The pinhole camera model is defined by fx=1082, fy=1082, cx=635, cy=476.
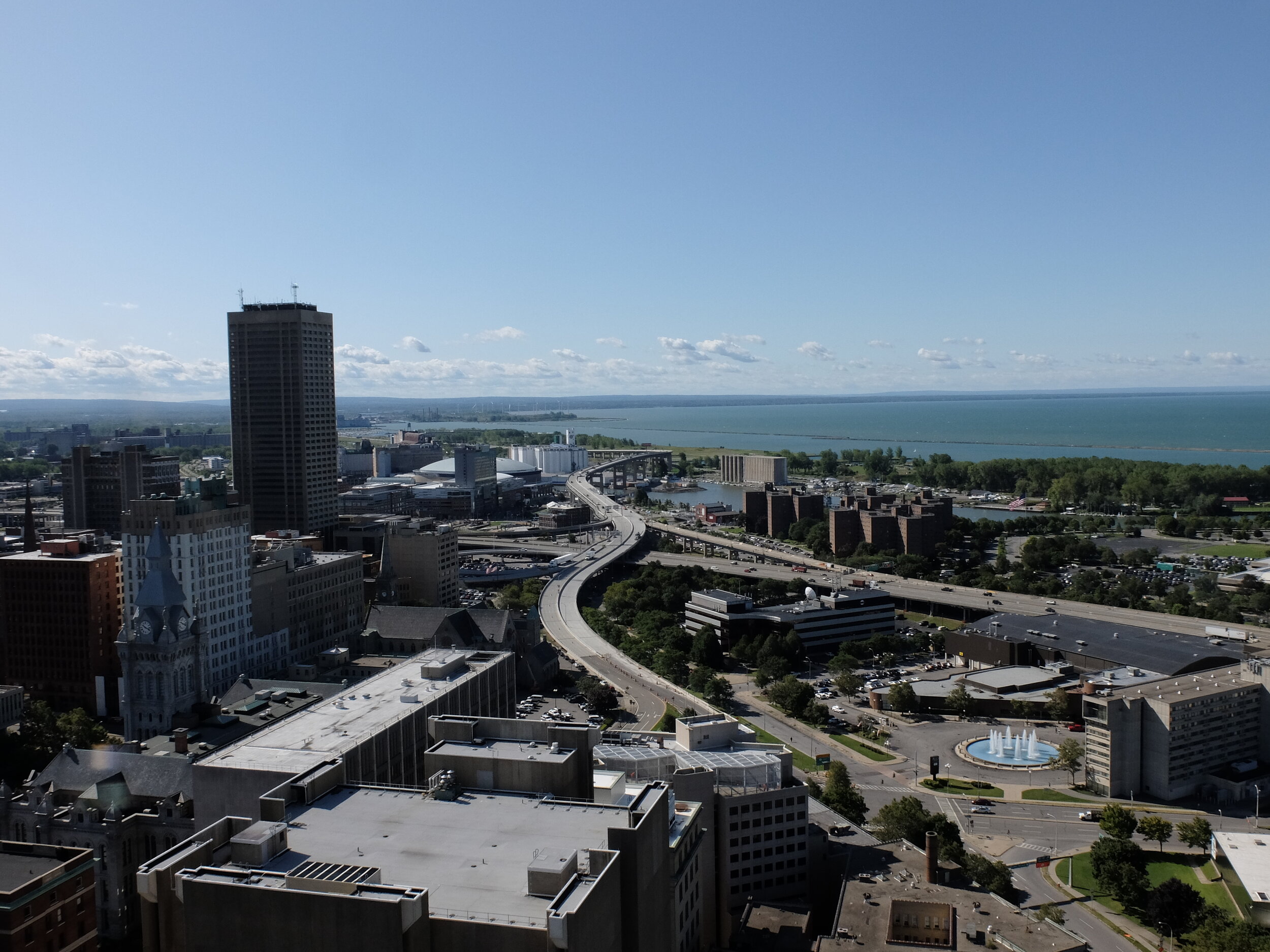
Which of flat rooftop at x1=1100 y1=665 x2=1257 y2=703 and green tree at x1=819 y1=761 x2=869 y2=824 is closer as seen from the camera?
green tree at x1=819 y1=761 x2=869 y2=824

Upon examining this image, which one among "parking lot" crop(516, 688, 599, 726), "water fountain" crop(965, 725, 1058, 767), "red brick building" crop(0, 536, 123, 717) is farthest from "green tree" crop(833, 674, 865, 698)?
"red brick building" crop(0, 536, 123, 717)

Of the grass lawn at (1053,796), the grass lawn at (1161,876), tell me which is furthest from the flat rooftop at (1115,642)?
the grass lawn at (1161,876)

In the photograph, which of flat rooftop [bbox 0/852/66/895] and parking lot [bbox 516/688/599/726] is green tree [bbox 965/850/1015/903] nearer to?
parking lot [bbox 516/688/599/726]

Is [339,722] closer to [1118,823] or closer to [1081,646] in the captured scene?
[1118,823]

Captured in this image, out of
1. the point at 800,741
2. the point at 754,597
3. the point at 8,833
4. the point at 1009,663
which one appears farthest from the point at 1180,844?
the point at 754,597

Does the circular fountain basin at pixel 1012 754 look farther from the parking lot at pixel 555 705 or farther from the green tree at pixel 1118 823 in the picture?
the parking lot at pixel 555 705
